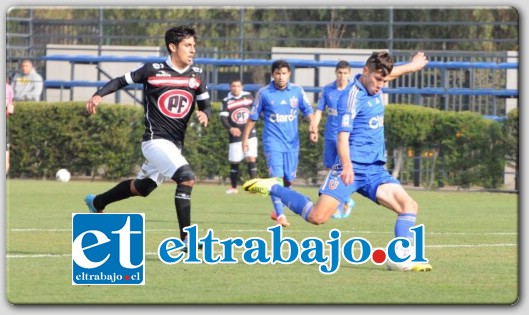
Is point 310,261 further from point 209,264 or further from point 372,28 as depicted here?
point 372,28

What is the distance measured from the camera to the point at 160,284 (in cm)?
1239

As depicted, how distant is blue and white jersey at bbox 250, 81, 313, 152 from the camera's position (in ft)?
66.1

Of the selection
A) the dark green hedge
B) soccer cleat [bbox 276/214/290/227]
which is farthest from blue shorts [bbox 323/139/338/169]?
the dark green hedge

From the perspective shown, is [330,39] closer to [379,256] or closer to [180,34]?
[180,34]

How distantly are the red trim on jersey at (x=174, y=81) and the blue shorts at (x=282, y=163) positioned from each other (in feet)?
16.8

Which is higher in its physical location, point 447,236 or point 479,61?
point 479,61

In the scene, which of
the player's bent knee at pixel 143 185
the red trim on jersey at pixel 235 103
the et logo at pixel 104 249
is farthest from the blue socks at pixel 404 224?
the red trim on jersey at pixel 235 103

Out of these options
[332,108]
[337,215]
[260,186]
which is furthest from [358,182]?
[337,215]

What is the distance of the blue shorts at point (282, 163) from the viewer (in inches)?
786

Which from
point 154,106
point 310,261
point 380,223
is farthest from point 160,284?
point 380,223

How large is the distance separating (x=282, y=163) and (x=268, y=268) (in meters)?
6.52

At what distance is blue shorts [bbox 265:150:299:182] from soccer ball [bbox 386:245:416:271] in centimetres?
620

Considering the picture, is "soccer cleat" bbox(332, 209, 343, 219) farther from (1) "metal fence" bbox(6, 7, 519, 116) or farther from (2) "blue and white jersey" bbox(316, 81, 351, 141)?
(1) "metal fence" bbox(6, 7, 519, 116)

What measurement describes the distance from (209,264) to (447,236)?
16.5 ft
